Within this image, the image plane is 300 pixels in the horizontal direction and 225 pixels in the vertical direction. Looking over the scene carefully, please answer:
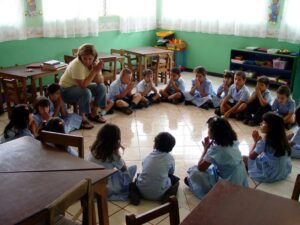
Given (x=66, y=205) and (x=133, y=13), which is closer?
(x=66, y=205)

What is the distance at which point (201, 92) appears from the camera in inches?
196

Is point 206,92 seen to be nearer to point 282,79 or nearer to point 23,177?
point 282,79

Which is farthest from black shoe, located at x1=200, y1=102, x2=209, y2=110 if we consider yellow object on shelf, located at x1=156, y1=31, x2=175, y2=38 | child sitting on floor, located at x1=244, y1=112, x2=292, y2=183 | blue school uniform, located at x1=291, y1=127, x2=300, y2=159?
yellow object on shelf, located at x1=156, y1=31, x2=175, y2=38

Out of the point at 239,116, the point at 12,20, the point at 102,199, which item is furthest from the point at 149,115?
→ the point at 102,199

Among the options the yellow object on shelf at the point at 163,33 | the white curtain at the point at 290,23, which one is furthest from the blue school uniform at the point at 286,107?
the yellow object on shelf at the point at 163,33

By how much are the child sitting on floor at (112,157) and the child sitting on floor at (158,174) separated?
0.12 metres

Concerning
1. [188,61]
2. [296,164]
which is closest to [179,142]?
[296,164]

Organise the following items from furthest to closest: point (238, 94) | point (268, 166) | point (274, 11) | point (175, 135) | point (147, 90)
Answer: point (274, 11)
point (147, 90)
point (238, 94)
point (175, 135)
point (268, 166)

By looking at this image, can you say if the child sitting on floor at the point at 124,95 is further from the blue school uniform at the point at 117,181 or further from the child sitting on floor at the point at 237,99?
the blue school uniform at the point at 117,181

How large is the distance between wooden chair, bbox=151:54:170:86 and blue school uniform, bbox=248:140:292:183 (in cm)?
333

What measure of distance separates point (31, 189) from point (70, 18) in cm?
451

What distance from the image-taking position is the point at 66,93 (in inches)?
159

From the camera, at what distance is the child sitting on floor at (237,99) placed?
443 cm

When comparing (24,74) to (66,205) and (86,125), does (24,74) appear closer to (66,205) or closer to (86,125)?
(86,125)
